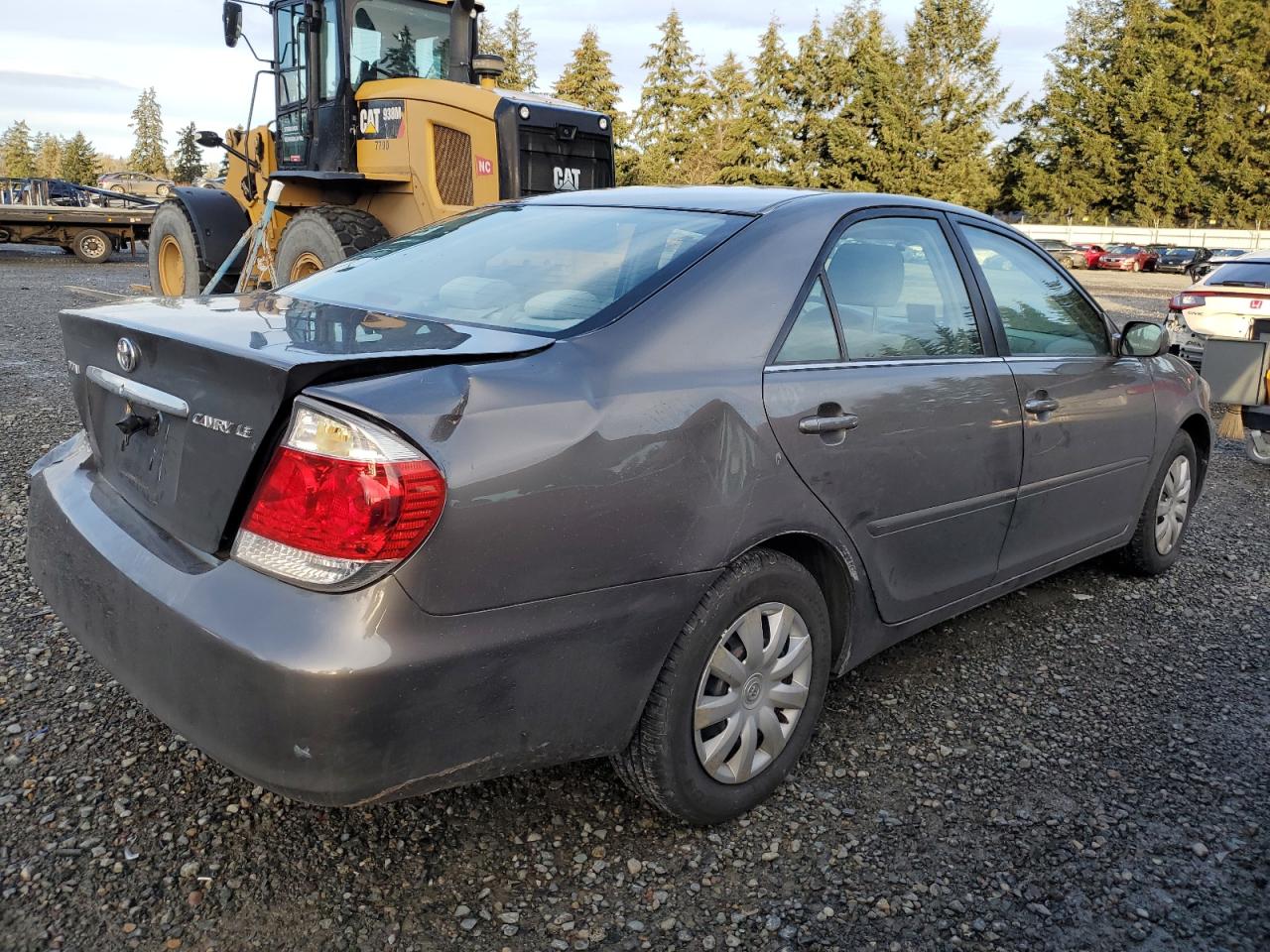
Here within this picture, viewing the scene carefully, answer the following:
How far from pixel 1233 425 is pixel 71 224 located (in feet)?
79.3

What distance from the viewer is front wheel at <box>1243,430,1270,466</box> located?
7.38m

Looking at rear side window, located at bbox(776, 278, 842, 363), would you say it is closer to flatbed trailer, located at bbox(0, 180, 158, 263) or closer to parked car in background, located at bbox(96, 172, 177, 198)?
flatbed trailer, located at bbox(0, 180, 158, 263)

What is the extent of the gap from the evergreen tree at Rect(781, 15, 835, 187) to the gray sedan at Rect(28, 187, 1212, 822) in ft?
169

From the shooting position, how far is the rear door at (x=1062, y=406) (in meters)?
3.57

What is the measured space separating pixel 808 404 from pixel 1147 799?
57.3 inches

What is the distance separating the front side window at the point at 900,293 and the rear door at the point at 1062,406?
192mm

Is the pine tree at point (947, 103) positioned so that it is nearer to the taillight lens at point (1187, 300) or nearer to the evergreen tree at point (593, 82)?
the evergreen tree at point (593, 82)

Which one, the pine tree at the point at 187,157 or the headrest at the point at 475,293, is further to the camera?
the pine tree at the point at 187,157

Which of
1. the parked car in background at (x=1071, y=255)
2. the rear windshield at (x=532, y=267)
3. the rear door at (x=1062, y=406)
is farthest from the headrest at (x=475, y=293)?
the parked car in background at (x=1071, y=255)

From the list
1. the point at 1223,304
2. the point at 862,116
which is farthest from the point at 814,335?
the point at 862,116

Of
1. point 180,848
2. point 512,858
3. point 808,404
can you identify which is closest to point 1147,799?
point 808,404

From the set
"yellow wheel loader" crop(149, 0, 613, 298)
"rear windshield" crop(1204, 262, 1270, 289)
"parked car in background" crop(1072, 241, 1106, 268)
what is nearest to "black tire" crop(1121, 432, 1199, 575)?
"yellow wheel loader" crop(149, 0, 613, 298)

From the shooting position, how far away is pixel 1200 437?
193 inches

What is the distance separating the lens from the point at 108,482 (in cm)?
266
